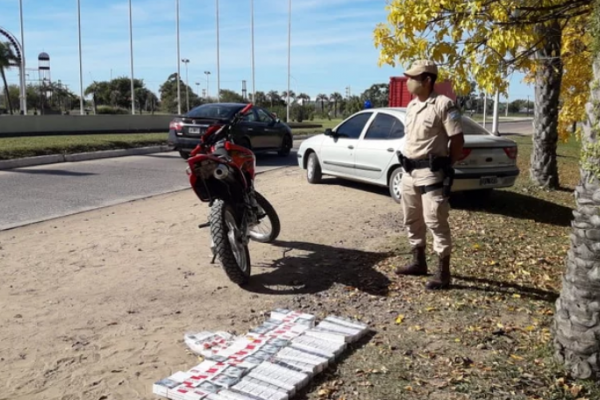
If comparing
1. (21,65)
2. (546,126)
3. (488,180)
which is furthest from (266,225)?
(21,65)

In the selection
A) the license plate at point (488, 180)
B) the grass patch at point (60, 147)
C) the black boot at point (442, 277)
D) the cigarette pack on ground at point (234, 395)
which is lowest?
the cigarette pack on ground at point (234, 395)

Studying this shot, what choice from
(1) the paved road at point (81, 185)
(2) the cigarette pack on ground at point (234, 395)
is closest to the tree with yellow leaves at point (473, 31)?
(2) the cigarette pack on ground at point (234, 395)

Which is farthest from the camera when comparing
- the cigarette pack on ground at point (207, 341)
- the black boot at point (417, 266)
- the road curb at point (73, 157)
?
the road curb at point (73, 157)

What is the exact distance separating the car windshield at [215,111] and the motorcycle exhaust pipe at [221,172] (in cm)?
920

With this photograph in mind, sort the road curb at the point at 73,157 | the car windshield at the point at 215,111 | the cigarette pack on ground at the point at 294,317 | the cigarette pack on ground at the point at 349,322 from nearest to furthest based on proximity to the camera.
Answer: the cigarette pack on ground at the point at 349,322 → the cigarette pack on ground at the point at 294,317 → the road curb at the point at 73,157 → the car windshield at the point at 215,111

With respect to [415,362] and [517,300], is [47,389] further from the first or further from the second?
[517,300]

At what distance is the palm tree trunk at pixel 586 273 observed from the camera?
3193 mm

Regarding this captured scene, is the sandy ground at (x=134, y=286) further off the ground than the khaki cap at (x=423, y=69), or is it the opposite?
the khaki cap at (x=423, y=69)

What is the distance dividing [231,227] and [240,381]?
75.2 inches

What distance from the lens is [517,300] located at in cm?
468

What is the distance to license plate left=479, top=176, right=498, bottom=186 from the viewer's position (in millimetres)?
8125

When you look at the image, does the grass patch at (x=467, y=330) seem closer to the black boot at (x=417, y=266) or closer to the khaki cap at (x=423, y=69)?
the black boot at (x=417, y=266)

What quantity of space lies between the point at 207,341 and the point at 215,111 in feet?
36.5

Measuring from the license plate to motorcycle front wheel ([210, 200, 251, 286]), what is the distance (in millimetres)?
4362
